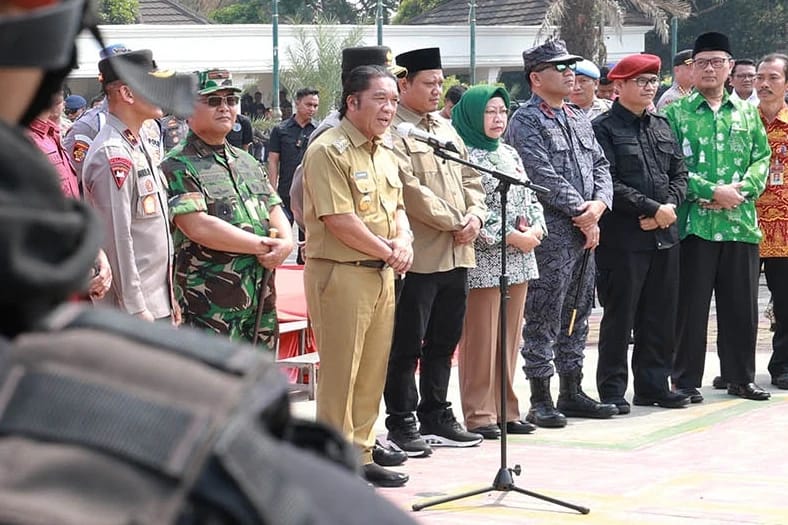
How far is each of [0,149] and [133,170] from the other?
171 inches

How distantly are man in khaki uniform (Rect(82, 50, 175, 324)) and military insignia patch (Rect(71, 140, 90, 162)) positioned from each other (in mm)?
353

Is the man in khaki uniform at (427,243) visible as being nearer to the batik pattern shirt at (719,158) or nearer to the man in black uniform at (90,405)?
the batik pattern shirt at (719,158)

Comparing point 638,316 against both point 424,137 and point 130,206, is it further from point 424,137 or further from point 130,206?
point 130,206

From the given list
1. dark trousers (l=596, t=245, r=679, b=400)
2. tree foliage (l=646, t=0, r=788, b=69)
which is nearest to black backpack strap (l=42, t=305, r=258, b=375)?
dark trousers (l=596, t=245, r=679, b=400)

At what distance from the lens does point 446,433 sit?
6.84 metres

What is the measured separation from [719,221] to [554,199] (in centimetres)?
140

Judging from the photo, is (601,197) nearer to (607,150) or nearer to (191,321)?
(607,150)

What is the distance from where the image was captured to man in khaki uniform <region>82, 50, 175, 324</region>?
5070 mm

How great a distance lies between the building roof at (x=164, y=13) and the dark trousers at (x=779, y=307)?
38990 mm

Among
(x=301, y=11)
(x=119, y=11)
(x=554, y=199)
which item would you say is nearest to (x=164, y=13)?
(x=119, y=11)

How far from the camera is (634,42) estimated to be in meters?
42.5

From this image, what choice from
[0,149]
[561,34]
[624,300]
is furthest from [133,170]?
[561,34]

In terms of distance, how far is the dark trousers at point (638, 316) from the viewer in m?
7.85

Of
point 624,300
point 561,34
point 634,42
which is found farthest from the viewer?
point 634,42
